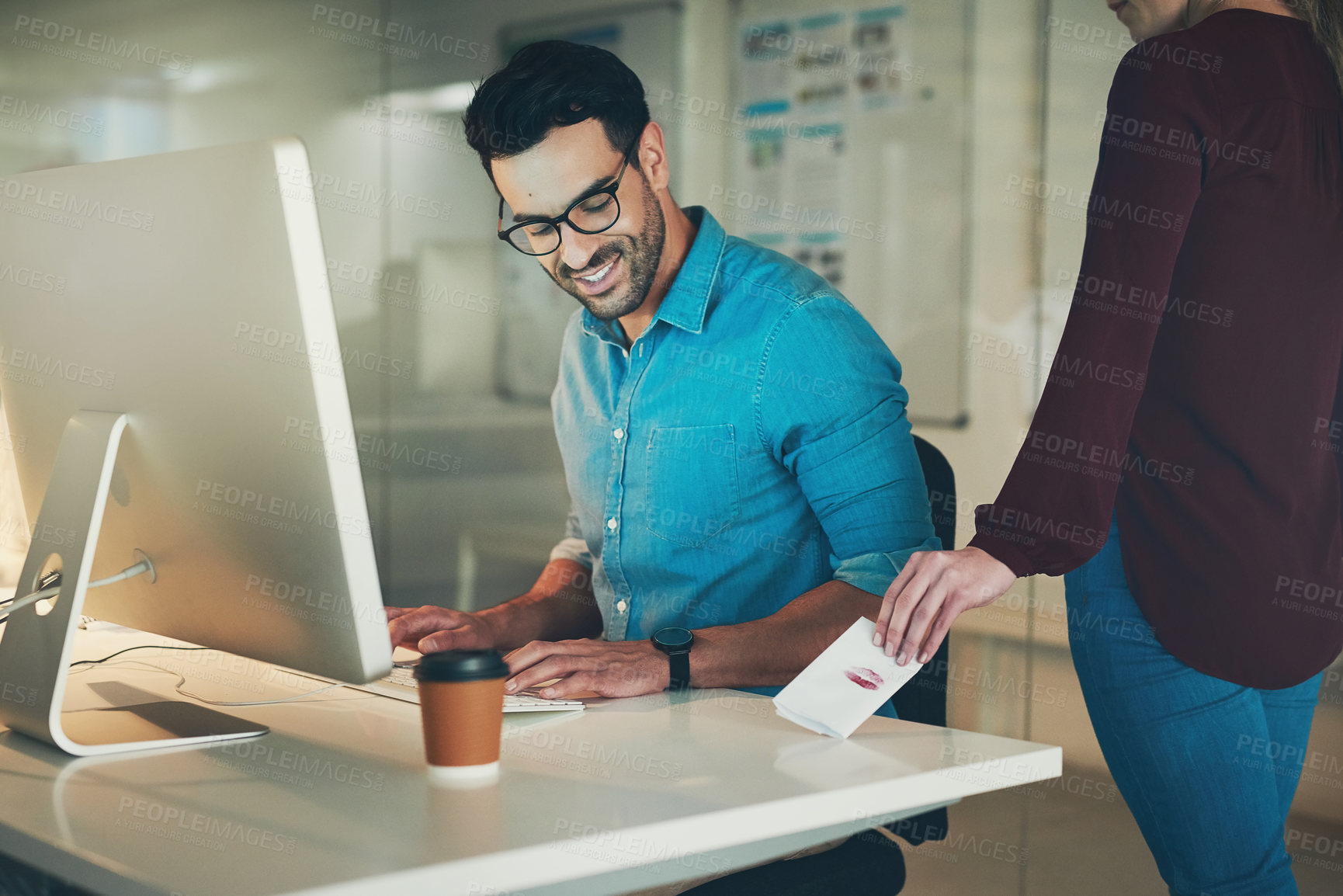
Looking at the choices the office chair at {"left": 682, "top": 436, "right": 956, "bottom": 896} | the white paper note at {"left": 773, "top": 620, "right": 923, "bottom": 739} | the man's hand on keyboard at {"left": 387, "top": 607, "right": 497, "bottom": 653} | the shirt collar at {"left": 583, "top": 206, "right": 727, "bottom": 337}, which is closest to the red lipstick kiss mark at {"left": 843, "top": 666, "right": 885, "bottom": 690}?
the white paper note at {"left": 773, "top": 620, "right": 923, "bottom": 739}

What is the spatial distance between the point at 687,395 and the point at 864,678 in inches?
23.7

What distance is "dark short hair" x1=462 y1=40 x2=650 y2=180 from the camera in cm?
154

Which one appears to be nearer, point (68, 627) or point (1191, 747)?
point (68, 627)

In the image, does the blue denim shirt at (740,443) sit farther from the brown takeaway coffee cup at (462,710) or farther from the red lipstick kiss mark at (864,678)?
the brown takeaway coffee cup at (462,710)

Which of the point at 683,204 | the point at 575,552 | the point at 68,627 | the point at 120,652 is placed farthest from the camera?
the point at 683,204

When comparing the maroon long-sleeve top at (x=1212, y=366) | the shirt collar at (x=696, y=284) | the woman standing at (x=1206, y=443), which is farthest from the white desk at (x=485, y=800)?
the shirt collar at (x=696, y=284)

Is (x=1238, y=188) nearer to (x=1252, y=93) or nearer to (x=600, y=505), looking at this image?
(x=1252, y=93)

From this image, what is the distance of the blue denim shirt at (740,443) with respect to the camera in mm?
1493

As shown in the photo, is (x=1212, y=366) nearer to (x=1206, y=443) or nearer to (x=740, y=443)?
(x=1206, y=443)

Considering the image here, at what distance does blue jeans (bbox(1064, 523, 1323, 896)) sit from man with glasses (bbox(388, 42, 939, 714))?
0.80 ft

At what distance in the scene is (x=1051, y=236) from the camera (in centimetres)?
264

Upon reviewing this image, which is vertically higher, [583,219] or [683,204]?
[683,204]

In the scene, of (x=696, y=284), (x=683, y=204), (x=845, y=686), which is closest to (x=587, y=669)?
(x=845, y=686)

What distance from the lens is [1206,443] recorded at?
1.19 metres
